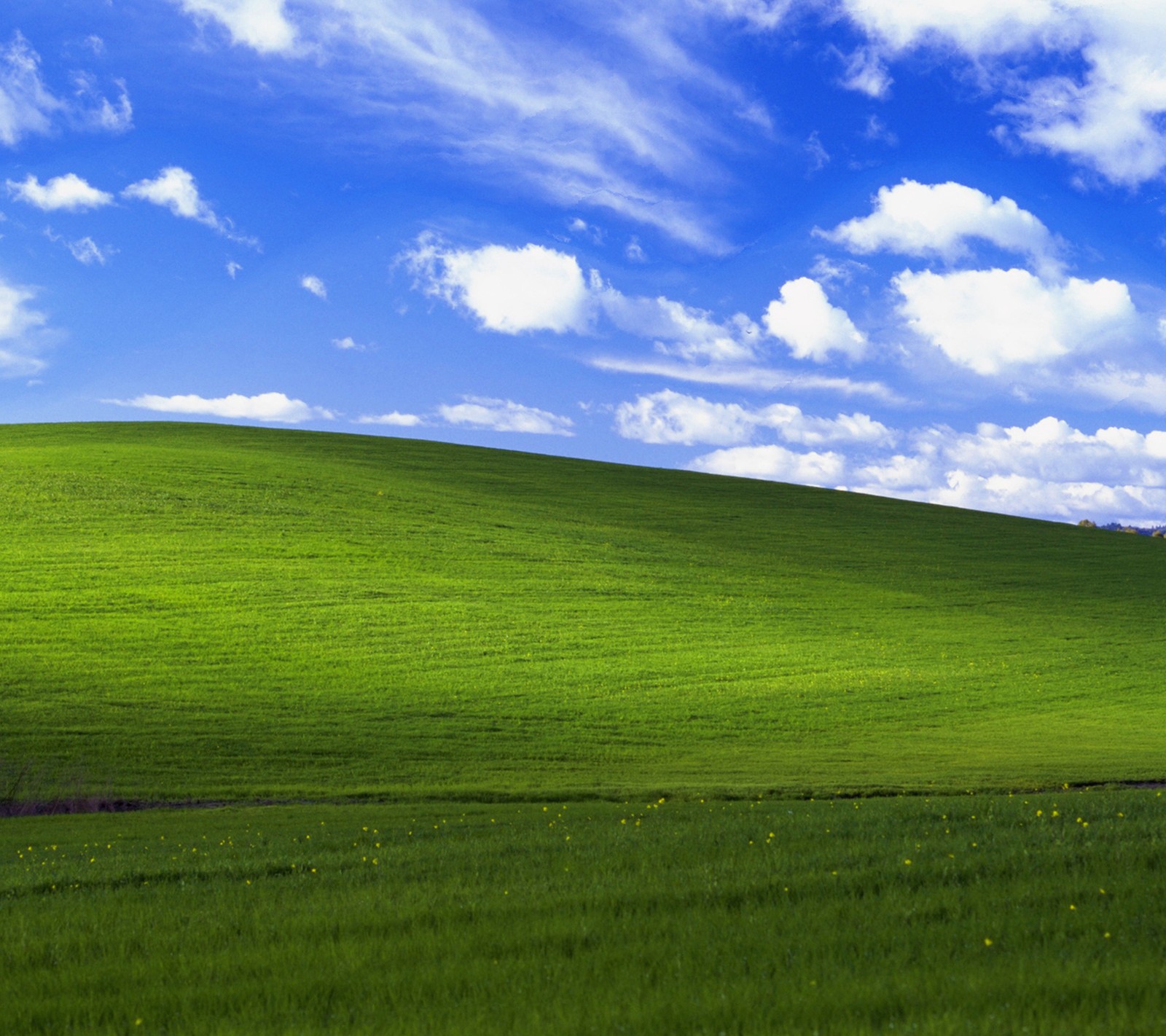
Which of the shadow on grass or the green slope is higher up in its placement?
the green slope

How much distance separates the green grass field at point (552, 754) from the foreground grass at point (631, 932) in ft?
0.13

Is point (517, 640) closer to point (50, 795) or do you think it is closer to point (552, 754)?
point (552, 754)

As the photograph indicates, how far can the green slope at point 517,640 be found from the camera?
72.8 feet

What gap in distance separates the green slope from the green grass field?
0.62 ft

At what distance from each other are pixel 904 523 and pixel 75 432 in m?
57.1

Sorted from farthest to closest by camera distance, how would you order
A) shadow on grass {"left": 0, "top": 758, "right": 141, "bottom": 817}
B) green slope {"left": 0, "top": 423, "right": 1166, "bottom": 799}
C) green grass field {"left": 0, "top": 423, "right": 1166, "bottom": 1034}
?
green slope {"left": 0, "top": 423, "right": 1166, "bottom": 799}
shadow on grass {"left": 0, "top": 758, "right": 141, "bottom": 817}
green grass field {"left": 0, "top": 423, "right": 1166, "bottom": 1034}

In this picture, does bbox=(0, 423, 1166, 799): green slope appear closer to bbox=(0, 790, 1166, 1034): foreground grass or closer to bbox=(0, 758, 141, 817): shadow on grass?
bbox=(0, 758, 141, 817): shadow on grass

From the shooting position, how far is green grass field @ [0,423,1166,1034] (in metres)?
5.89

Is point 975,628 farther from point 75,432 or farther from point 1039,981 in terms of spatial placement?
point 75,432

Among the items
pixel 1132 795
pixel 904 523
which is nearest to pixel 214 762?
pixel 1132 795

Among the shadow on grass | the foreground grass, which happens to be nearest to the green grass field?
the foreground grass

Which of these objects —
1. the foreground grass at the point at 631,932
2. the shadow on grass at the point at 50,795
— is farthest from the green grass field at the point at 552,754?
the shadow on grass at the point at 50,795

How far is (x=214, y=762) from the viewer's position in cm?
2169

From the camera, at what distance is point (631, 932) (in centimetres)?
673
